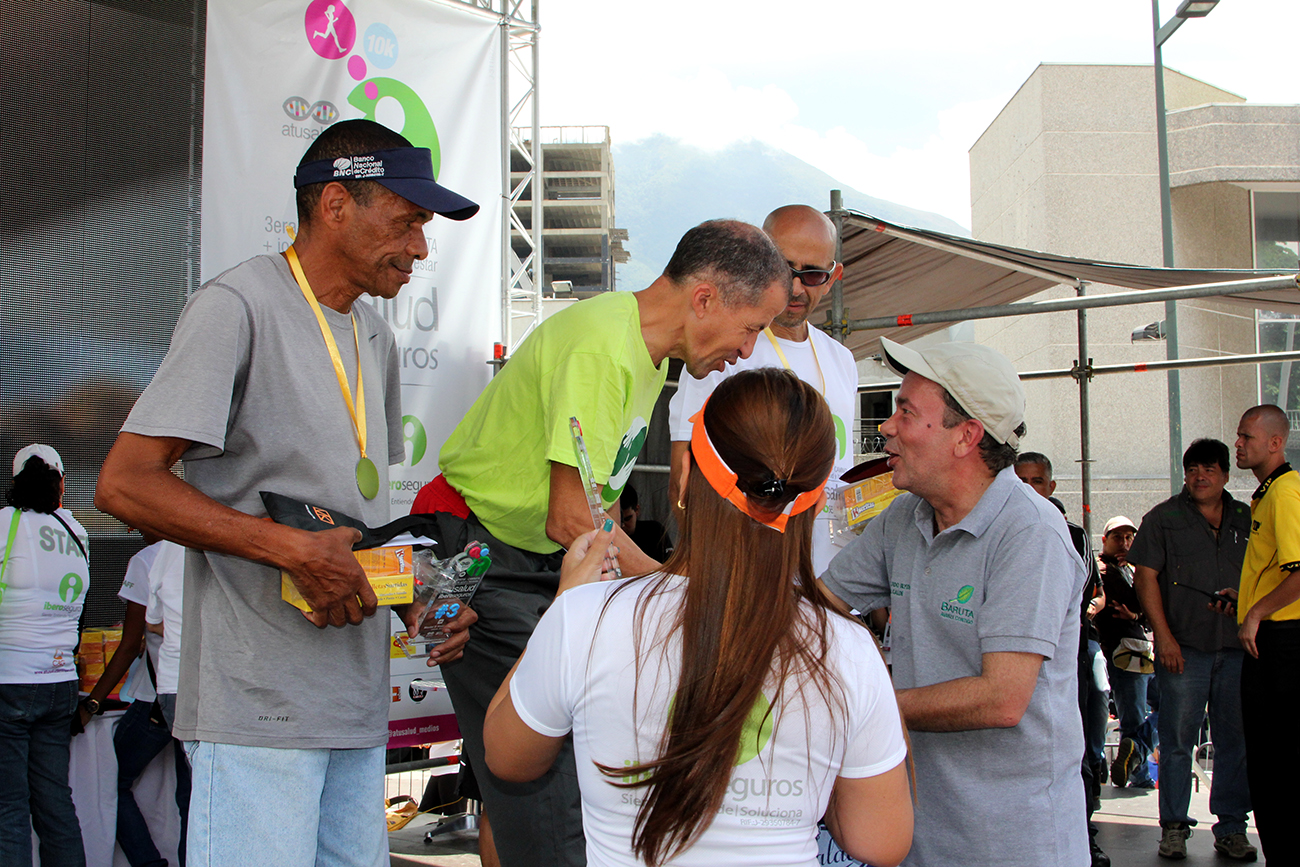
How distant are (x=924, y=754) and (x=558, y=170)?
7205cm

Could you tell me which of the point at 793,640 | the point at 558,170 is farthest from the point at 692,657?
the point at 558,170

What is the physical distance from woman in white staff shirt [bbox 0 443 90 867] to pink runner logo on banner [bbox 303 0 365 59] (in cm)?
228

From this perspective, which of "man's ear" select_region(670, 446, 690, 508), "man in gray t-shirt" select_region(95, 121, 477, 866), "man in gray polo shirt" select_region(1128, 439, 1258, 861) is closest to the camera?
"man's ear" select_region(670, 446, 690, 508)

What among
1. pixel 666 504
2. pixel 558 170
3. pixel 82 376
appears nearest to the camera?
pixel 82 376

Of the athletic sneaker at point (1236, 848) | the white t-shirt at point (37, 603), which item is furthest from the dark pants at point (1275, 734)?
the white t-shirt at point (37, 603)

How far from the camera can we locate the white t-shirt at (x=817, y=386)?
300 cm

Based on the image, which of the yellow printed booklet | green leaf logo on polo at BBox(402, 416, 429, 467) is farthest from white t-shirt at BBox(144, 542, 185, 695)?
the yellow printed booklet

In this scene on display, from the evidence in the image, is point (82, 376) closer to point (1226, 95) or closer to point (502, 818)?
point (502, 818)

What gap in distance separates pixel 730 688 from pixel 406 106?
4444 mm

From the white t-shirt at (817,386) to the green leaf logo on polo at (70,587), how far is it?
3.11 m

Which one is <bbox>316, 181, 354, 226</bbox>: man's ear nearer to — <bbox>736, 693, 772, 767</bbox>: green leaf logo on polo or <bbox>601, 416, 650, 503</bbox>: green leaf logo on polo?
<bbox>601, 416, 650, 503</bbox>: green leaf logo on polo

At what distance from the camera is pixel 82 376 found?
458cm

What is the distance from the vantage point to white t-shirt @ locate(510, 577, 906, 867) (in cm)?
143

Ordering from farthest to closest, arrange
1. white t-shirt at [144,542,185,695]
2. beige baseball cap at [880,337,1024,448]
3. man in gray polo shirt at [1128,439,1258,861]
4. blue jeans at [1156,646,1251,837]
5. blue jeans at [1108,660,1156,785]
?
blue jeans at [1108,660,1156,785], man in gray polo shirt at [1128,439,1258,861], blue jeans at [1156,646,1251,837], white t-shirt at [144,542,185,695], beige baseball cap at [880,337,1024,448]
